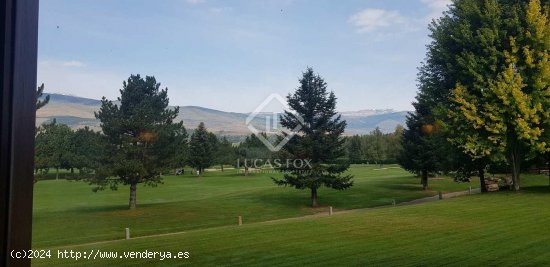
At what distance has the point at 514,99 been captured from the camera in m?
7.28

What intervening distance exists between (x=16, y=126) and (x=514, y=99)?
8.07m

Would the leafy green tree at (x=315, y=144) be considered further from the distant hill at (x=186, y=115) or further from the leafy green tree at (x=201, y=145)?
the distant hill at (x=186, y=115)

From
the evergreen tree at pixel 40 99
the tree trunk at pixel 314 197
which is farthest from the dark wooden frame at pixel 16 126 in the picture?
the tree trunk at pixel 314 197

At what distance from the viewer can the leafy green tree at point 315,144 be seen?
14367mm

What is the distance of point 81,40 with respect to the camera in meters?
1.53

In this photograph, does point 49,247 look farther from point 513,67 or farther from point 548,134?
point 548,134

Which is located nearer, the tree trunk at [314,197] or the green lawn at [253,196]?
the green lawn at [253,196]

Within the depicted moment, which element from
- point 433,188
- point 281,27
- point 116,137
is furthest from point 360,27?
point 433,188

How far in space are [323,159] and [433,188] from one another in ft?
15.4

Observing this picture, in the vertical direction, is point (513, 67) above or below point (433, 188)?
above

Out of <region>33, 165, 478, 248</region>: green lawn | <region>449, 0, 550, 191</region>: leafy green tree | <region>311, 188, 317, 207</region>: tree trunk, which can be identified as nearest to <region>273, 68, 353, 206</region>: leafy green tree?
<region>311, 188, 317, 207</region>: tree trunk

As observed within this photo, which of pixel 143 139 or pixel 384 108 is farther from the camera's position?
pixel 143 139

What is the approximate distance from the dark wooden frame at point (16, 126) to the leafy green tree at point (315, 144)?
43.7ft

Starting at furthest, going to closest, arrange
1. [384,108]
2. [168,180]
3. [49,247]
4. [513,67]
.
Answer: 1. [168,180]
2. [513,67]
3. [384,108]
4. [49,247]
